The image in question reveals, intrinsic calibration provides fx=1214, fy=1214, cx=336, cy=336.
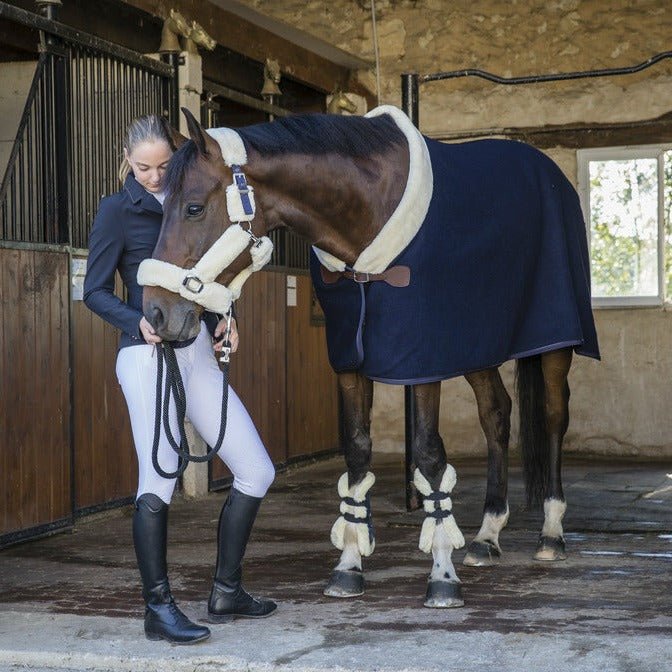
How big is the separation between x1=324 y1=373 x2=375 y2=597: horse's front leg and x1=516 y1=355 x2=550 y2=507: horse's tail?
3.66 feet

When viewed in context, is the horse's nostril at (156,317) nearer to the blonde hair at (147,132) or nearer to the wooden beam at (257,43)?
the blonde hair at (147,132)

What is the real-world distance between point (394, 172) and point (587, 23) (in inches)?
198

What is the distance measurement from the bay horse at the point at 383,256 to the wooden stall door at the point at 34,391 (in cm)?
170

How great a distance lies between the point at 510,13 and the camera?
27.8ft

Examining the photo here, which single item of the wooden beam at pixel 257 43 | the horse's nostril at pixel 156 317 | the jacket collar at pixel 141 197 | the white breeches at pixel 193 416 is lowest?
the white breeches at pixel 193 416

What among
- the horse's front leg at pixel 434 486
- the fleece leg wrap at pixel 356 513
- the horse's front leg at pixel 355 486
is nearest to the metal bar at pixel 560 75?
the horse's front leg at pixel 355 486

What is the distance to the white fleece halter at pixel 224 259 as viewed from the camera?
325cm

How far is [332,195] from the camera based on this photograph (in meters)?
3.68

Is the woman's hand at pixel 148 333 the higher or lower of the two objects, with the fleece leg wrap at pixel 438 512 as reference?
higher

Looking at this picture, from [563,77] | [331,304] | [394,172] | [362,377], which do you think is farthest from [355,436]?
[563,77]

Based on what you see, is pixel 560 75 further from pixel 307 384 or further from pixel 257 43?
pixel 307 384

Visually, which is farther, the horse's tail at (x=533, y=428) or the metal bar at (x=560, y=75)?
the metal bar at (x=560, y=75)

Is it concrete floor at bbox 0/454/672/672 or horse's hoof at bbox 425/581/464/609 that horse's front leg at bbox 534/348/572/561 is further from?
horse's hoof at bbox 425/581/464/609

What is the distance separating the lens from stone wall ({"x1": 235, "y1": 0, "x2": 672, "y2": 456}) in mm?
8188
